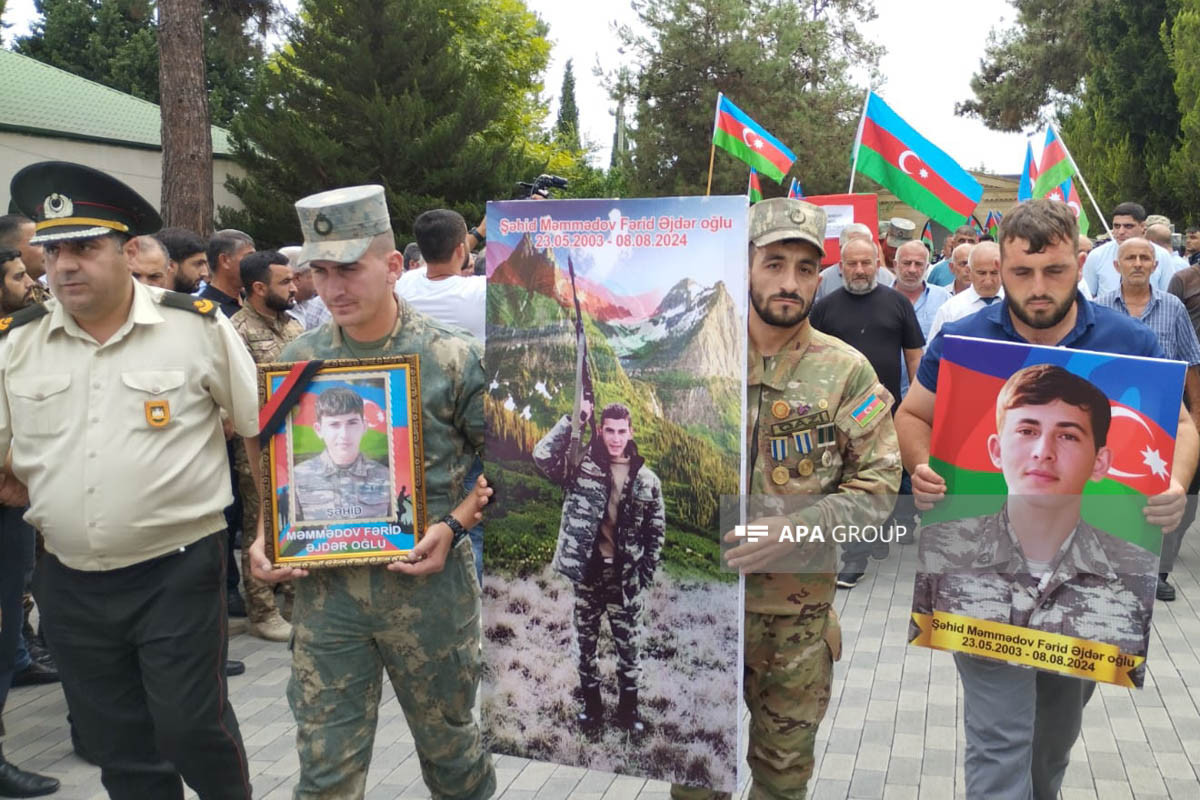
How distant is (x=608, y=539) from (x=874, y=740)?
2.40 metres

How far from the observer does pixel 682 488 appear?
312 cm

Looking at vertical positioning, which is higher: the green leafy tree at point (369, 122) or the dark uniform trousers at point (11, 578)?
the green leafy tree at point (369, 122)

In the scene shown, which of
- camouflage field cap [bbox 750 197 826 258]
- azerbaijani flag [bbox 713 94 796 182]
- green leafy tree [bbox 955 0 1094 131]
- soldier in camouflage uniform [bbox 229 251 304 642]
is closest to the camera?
camouflage field cap [bbox 750 197 826 258]

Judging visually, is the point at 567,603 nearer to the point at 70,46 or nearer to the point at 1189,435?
the point at 1189,435

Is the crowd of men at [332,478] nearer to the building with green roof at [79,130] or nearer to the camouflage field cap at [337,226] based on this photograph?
the camouflage field cap at [337,226]

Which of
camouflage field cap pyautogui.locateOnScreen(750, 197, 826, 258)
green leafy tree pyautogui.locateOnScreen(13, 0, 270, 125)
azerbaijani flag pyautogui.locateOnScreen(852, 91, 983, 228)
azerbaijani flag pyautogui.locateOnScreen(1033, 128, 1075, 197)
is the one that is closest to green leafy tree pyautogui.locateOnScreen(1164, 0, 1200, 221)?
azerbaijani flag pyautogui.locateOnScreen(1033, 128, 1075, 197)

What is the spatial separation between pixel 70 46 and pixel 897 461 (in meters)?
50.1

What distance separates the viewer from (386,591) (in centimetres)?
344

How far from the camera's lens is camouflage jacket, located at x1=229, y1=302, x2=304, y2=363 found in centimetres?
642

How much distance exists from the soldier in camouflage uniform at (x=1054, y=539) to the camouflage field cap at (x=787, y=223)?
67 centimetres

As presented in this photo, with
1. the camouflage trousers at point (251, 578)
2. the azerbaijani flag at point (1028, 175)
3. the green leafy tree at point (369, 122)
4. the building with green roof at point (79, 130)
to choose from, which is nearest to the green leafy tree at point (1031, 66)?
the green leafy tree at point (369, 122)

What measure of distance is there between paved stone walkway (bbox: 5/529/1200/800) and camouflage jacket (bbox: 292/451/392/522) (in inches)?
63.4

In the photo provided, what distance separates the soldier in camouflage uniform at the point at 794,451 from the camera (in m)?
3.32

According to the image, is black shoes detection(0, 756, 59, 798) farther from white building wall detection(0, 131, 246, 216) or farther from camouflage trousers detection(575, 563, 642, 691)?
white building wall detection(0, 131, 246, 216)
